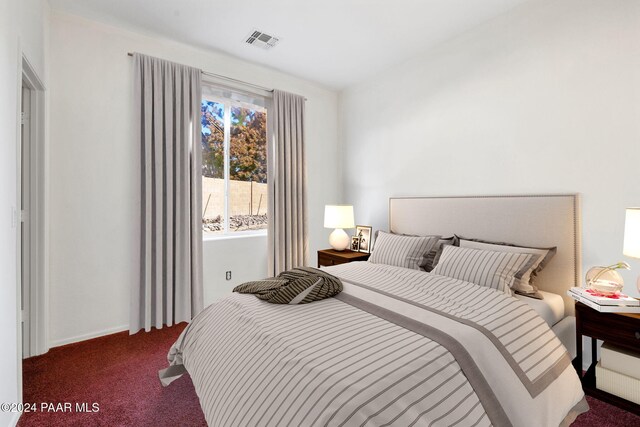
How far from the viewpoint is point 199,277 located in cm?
312

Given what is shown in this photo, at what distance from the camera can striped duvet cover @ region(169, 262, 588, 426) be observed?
1082 millimetres

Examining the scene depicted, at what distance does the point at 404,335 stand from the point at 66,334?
9.18 feet

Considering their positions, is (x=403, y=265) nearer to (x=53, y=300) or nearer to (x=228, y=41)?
(x=228, y=41)

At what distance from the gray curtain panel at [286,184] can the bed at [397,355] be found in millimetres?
1625

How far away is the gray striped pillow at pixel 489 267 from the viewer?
2102 millimetres

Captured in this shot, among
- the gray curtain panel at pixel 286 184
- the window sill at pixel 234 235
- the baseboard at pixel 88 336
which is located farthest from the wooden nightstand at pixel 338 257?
the baseboard at pixel 88 336

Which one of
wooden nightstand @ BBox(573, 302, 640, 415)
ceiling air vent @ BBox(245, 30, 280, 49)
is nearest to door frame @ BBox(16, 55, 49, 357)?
ceiling air vent @ BBox(245, 30, 280, 49)

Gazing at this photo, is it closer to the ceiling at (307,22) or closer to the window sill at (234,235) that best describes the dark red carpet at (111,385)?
the window sill at (234,235)

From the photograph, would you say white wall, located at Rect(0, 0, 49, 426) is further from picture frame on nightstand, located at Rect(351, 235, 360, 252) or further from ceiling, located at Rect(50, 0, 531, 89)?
picture frame on nightstand, located at Rect(351, 235, 360, 252)

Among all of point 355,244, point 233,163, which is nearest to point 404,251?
point 355,244

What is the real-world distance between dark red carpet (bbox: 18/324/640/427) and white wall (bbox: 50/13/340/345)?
347mm

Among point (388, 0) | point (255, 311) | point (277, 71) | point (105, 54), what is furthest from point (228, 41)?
point (255, 311)

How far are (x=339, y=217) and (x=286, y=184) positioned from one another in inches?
29.5

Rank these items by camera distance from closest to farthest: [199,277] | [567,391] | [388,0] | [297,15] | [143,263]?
[567,391] < [388,0] < [297,15] < [143,263] < [199,277]
